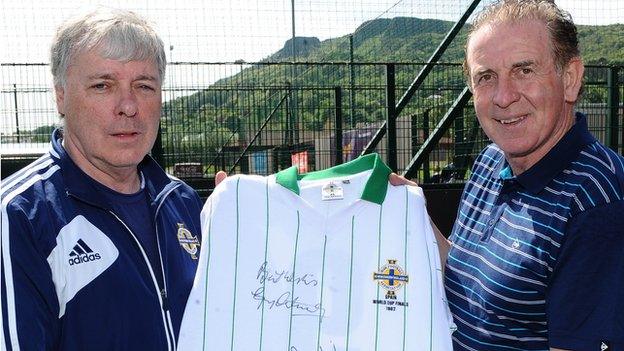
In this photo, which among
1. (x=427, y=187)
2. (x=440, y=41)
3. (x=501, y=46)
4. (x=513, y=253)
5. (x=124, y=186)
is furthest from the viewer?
(x=440, y=41)

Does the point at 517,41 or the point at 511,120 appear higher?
the point at 517,41

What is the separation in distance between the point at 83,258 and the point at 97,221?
0.15 meters

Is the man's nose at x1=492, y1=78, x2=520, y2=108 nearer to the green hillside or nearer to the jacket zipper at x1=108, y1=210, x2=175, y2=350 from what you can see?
the jacket zipper at x1=108, y1=210, x2=175, y2=350

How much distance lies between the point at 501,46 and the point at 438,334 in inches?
41.3

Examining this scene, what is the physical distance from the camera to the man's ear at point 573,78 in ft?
7.50

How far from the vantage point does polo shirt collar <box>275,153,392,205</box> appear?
7.73 feet

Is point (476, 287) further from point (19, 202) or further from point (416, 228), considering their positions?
point (19, 202)

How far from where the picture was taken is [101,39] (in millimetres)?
2152

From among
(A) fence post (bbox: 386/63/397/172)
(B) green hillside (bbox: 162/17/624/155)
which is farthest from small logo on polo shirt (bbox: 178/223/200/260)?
(A) fence post (bbox: 386/63/397/172)

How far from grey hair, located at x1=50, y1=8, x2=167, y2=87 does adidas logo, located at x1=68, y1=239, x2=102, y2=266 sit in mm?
594

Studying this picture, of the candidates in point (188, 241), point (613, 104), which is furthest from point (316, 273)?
point (613, 104)

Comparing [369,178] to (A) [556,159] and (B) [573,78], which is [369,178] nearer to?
(A) [556,159]

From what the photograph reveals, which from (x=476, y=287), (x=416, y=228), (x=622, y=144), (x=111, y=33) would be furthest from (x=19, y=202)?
(x=622, y=144)

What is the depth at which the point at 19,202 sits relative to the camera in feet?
6.46
